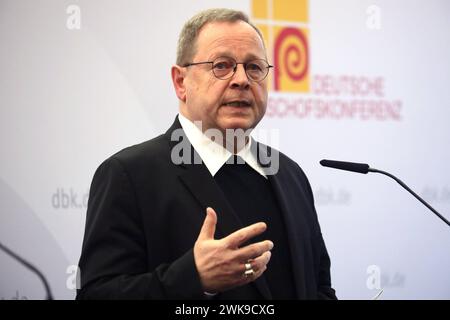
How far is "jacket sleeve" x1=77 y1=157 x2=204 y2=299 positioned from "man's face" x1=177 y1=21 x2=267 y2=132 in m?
0.34

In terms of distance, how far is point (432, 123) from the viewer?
3598 mm

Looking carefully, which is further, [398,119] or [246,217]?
[398,119]

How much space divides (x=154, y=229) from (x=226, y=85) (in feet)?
1.65

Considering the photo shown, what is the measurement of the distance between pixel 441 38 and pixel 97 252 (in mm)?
3014

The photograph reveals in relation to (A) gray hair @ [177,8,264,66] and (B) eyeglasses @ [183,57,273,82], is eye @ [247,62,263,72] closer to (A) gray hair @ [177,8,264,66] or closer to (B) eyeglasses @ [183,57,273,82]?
(B) eyeglasses @ [183,57,273,82]

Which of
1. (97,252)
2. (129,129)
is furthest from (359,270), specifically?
(97,252)

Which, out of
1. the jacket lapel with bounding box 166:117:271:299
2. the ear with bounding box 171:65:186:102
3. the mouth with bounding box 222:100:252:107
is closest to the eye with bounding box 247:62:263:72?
the mouth with bounding box 222:100:252:107

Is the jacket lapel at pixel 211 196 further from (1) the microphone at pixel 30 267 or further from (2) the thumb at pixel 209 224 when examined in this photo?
(1) the microphone at pixel 30 267

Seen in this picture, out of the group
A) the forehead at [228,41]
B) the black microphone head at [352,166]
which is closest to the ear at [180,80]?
the forehead at [228,41]

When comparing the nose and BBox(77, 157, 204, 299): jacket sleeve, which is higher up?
the nose

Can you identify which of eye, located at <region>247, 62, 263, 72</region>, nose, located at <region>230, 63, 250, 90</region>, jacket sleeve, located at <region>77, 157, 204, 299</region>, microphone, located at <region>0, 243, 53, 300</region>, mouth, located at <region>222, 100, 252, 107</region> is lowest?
microphone, located at <region>0, 243, 53, 300</region>

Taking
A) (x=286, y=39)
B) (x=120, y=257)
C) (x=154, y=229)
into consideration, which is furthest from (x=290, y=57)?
(x=120, y=257)

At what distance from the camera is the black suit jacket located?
1.41m
